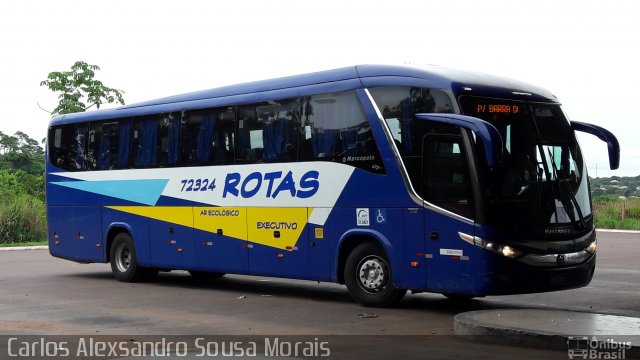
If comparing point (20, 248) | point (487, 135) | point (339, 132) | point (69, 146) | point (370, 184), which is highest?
point (69, 146)

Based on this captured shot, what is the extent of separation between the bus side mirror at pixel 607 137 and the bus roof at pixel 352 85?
595 mm

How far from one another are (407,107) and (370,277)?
8.94 ft

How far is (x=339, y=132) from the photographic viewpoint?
14242mm

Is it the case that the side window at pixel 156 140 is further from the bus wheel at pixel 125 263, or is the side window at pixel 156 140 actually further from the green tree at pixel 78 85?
the green tree at pixel 78 85

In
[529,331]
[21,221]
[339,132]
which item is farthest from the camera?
[21,221]

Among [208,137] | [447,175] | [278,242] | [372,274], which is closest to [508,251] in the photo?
[447,175]

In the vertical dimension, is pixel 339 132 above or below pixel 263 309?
above

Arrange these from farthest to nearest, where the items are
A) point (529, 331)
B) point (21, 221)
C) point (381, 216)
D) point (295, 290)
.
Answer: point (21, 221), point (295, 290), point (381, 216), point (529, 331)

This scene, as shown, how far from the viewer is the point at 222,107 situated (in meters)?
16.7

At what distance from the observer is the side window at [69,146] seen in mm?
19922

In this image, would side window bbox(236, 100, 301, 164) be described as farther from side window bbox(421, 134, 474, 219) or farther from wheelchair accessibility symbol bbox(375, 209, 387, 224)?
side window bbox(421, 134, 474, 219)

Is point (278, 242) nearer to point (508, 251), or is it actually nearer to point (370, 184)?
point (370, 184)

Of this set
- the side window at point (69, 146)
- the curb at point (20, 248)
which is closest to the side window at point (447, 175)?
the side window at point (69, 146)

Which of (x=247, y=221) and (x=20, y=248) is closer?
(x=247, y=221)
